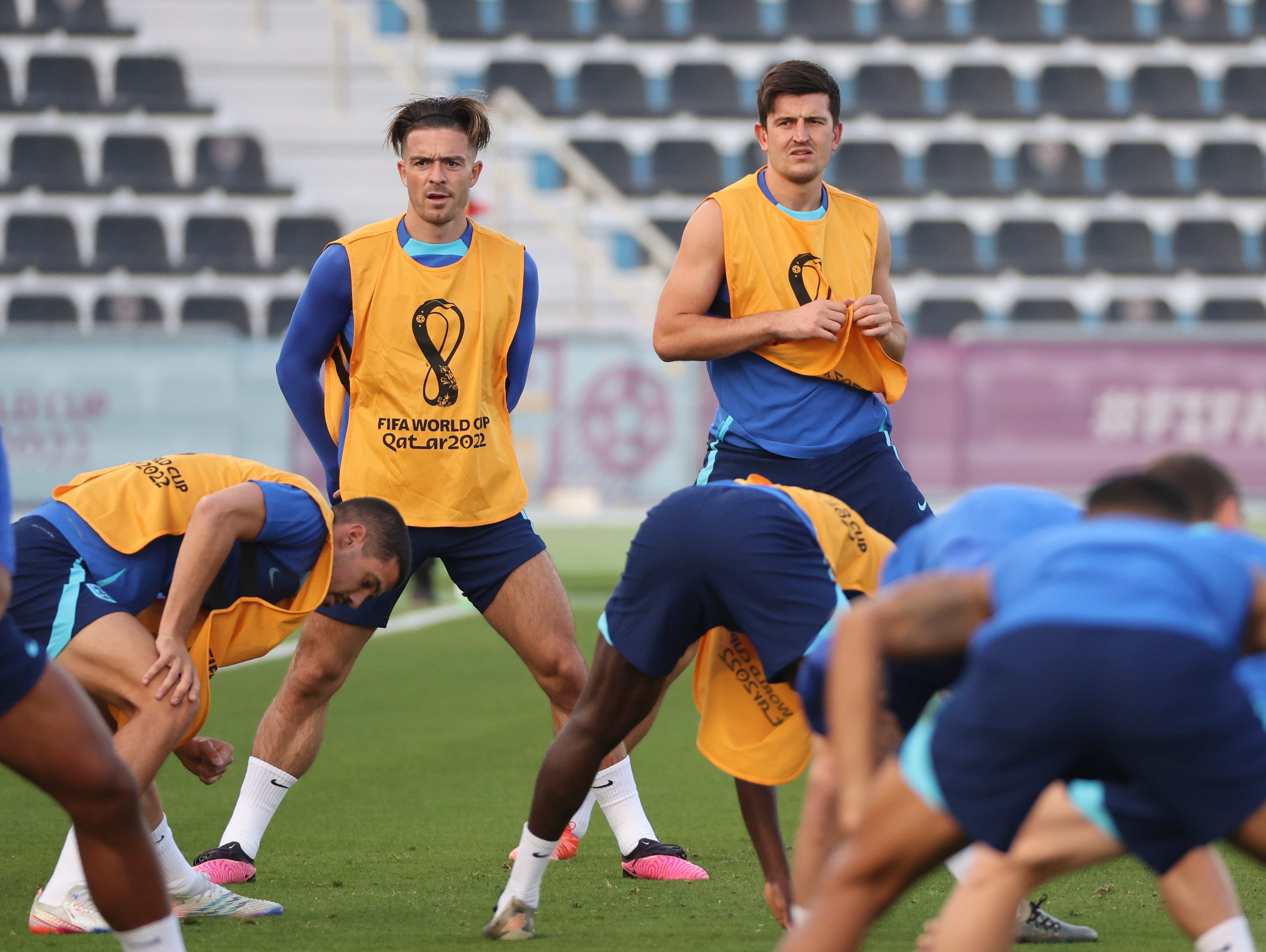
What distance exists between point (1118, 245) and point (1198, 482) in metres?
21.1

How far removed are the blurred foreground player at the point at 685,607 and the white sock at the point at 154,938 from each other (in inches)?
39.9

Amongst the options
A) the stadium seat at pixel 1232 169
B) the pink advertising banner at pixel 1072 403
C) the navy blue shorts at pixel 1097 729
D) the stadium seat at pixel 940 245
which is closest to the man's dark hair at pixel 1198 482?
the navy blue shorts at pixel 1097 729

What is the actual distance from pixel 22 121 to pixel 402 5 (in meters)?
5.30

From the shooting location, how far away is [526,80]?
23609 mm

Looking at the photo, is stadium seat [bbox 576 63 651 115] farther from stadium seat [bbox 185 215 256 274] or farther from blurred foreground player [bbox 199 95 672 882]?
blurred foreground player [bbox 199 95 672 882]

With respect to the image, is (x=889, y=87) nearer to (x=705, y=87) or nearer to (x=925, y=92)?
(x=925, y=92)

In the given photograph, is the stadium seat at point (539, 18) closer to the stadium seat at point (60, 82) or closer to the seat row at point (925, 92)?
the seat row at point (925, 92)

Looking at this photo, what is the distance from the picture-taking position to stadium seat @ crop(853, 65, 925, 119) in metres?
24.3

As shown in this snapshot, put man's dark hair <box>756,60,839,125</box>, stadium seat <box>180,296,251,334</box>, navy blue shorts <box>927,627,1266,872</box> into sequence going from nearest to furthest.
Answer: navy blue shorts <box>927,627,1266,872</box>, man's dark hair <box>756,60,839,125</box>, stadium seat <box>180,296,251,334</box>

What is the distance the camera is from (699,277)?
502 centimetres

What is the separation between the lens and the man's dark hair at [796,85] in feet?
16.2

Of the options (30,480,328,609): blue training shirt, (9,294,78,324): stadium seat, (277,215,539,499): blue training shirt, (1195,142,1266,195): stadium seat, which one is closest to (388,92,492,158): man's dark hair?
(277,215,539,499): blue training shirt

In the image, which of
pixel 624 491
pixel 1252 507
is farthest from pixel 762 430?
pixel 1252 507

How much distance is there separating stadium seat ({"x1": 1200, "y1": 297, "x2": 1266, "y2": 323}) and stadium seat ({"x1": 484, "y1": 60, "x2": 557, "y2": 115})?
9.29 m
